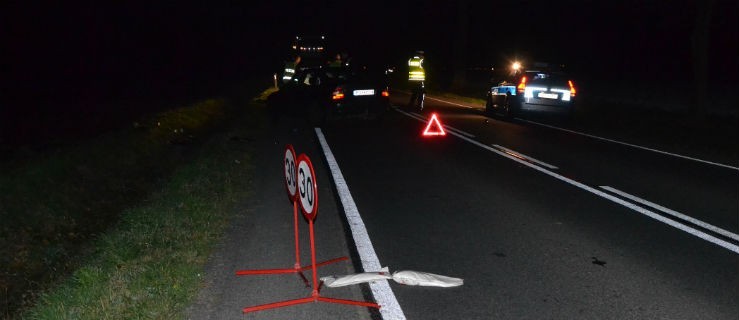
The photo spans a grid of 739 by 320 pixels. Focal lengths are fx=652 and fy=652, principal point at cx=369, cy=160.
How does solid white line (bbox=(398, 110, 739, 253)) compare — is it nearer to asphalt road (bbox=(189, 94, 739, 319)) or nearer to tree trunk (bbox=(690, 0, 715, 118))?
asphalt road (bbox=(189, 94, 739, 319))

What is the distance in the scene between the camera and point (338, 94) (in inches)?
679

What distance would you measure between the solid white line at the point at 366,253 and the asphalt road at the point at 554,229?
0.09 m

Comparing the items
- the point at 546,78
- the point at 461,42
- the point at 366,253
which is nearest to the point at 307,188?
the point at 366,253

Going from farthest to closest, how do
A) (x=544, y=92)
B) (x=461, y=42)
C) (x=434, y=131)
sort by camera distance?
(x=461, y=42) < (x=544, y=92) < (x=434, y=131)

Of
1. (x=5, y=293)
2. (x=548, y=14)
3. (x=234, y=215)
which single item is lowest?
(x=5, y=293)

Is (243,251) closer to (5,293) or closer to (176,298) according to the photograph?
(176,298)

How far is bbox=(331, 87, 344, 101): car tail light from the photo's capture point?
17.2 metres

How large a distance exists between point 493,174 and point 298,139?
18.6 feet

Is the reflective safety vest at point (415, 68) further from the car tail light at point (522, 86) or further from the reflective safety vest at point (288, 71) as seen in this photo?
the car tail light at point (522, 86)

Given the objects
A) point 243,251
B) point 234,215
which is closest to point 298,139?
point 234,215

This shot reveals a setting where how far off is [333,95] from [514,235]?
1121cm

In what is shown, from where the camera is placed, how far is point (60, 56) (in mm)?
54094

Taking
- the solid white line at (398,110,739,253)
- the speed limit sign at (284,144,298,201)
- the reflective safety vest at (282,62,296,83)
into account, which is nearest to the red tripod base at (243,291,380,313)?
the speed limit sign at (284,144,298,201)

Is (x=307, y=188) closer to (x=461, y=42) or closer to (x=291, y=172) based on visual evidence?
(x=291, y=172)
